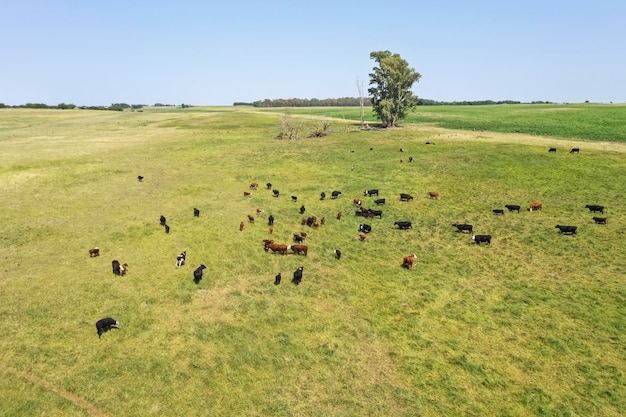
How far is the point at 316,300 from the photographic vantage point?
21.1 m

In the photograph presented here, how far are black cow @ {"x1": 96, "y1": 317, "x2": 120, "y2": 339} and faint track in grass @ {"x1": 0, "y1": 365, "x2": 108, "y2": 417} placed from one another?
2.88 meters

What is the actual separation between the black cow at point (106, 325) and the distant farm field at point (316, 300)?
1.12 ft

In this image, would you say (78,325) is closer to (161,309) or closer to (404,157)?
(161,309)

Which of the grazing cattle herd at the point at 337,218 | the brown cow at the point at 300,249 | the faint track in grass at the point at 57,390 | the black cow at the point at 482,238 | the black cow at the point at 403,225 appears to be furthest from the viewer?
the black cow at the point at 403,225

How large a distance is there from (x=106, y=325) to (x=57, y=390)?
141 inches

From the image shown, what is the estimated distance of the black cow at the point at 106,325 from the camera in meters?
17.5

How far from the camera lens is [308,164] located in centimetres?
5341

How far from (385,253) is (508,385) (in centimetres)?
1246

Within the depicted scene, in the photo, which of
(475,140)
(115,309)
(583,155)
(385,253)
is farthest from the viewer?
(475,140)

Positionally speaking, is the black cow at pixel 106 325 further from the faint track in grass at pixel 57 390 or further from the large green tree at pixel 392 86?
the large green tree at pixel 392 86

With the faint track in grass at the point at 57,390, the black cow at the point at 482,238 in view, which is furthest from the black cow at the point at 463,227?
the faint track in grass at the point at 57,390

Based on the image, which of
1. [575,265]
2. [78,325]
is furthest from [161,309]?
[575,265]

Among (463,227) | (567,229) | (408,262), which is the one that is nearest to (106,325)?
(408,262)

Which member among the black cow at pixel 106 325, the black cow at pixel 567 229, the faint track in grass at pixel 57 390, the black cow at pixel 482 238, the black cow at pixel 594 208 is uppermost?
the black cow at pixel 594 208
